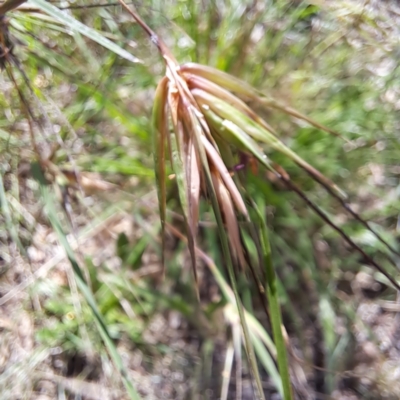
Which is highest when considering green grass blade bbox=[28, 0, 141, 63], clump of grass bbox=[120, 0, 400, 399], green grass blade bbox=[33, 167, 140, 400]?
green grass blade bbox=[28, 0, 141, 63]

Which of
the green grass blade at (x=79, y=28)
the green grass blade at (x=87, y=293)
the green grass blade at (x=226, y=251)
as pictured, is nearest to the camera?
the green grass blade at (x=226, y=251)

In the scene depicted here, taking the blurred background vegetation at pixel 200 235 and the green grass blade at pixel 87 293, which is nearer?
the green grass blade at pixel 87 293

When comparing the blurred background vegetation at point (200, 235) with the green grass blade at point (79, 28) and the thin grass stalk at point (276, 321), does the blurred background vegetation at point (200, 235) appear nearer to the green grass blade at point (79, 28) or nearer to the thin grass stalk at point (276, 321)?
the green grass blade at point (79, 28)

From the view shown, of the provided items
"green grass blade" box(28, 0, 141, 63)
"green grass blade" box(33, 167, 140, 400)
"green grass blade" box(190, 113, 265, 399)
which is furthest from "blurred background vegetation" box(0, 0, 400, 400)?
"green grass blade" box(190, 113, 265, 399)

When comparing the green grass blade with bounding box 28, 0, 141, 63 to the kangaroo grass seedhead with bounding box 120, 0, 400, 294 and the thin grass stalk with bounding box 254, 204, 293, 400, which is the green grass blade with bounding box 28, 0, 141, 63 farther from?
the thin grass stalk with bounding box 254, 204, 293, 400

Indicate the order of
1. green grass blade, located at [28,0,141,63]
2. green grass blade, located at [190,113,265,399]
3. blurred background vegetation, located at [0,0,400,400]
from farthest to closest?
blurred background vegetation, located at [0,0,400,400], green grass blade, located at [28,0,141,63], green grass blade, located at [190,113,265,399]

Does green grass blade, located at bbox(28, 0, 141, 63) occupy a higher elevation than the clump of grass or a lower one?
higher

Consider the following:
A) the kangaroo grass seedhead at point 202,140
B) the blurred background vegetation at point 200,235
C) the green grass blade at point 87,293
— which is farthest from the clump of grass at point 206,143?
the blurred background vegetation at point 200,235

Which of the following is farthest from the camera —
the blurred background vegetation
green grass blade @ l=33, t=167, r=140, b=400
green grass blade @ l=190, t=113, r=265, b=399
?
the blurred background vegetation

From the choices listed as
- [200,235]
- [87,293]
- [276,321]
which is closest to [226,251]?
[276,321]
